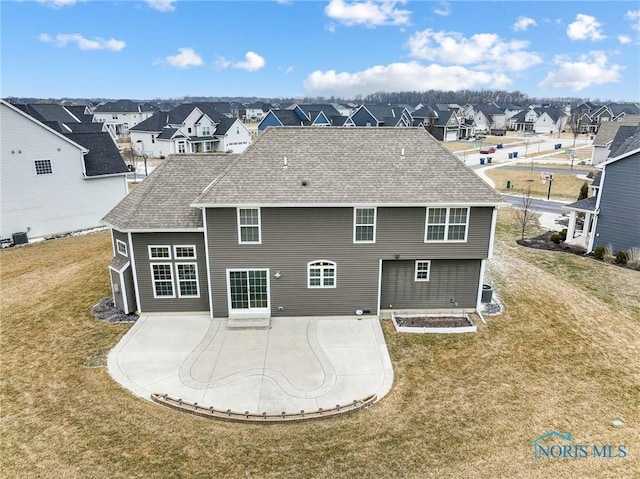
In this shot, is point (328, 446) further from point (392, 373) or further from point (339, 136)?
point (339, 136)

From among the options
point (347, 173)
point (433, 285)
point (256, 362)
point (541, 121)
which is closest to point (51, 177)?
point (347, 173)

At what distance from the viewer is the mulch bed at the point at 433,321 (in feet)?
60.0

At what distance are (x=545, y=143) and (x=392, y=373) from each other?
309 feet

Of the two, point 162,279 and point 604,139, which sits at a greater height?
point 604,139

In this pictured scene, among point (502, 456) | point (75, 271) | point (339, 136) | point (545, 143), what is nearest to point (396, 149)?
point (339, 136)

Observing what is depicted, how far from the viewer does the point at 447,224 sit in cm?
1795

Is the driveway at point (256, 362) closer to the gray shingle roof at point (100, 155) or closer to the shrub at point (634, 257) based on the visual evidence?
the shrub at point (634, 257)

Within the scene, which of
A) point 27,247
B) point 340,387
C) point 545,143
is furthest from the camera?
point 545,143

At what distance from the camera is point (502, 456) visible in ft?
37.4

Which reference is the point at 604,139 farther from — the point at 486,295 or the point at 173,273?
the point at 173,273

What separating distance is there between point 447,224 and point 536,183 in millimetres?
37940

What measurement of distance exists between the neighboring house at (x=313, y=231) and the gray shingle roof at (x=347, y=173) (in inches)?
1.9

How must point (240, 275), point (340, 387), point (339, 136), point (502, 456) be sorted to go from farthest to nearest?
1. point (339, 136)
2. point (240, 275)
3. point (340, 387)
4. point (502, 456)

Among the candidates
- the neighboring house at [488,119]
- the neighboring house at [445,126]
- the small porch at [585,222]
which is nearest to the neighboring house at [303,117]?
the neighboring house at [445,126]
